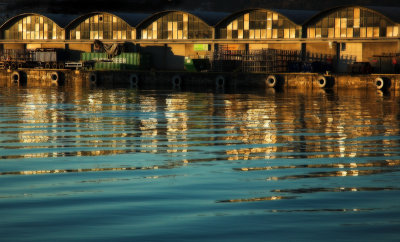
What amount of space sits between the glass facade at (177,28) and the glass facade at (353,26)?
14.3 m

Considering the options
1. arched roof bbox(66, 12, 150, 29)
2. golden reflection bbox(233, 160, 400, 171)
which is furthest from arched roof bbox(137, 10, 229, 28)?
golden reflection bbox(233, 160, 400, 171)

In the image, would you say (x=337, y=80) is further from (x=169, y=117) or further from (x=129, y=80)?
(x=169, y=117)

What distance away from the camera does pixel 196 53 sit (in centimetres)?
8762

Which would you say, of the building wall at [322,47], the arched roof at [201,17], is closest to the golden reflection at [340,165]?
the building wall at [322,47]

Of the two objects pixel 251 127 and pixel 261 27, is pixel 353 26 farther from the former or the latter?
pixel 251 127

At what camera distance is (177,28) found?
88938mm

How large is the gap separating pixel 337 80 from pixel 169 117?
3754 centimetres

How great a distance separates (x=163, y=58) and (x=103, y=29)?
956 centimetres

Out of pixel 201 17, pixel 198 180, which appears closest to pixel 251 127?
pixel 198 180

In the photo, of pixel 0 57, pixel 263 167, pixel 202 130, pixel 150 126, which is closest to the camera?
pixel 263 167

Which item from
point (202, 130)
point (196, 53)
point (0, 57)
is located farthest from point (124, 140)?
point (0, 57)

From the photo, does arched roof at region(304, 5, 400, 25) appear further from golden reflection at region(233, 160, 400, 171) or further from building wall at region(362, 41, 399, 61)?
golden reflection at region(233, 160, 400, 171)

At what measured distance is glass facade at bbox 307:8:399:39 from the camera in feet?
241

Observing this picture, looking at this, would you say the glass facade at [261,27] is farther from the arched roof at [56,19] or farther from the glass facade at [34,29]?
the glass facade at [34,29]
